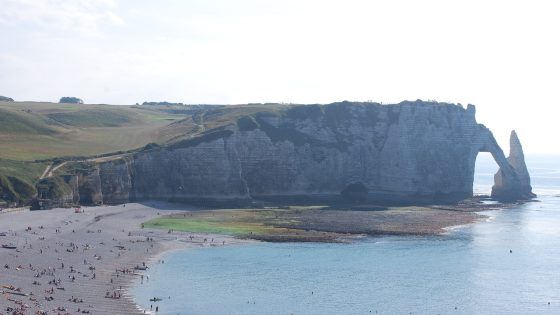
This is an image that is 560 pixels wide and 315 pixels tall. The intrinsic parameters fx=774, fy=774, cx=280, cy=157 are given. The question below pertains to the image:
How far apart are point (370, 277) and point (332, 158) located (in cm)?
6063

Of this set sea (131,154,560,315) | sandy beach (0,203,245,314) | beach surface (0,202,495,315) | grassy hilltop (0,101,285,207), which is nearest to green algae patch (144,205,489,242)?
beach surface (0,202,495,315)

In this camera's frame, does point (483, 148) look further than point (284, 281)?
Yes

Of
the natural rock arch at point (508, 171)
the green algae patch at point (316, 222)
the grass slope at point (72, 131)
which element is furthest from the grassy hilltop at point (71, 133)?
the natural rock arch at point (508, 171)

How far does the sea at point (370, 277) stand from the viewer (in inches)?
2079

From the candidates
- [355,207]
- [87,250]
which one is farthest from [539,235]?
[87,250]

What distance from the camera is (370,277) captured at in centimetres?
6347

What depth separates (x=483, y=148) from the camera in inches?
5271

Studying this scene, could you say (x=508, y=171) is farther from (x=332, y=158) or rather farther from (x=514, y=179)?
(x=332, y=158)

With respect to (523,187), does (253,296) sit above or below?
below

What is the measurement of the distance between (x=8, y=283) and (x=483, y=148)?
Result: 9955 centimetres

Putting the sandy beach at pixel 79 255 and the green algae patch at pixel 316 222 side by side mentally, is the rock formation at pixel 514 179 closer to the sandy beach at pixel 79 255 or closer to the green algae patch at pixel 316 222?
the green algae patch at pixel 316 222

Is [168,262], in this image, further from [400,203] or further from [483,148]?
[483,148]

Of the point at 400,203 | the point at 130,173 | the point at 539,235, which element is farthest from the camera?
the point at 400,203

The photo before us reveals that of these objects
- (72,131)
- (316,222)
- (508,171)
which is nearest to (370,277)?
(316,222)
